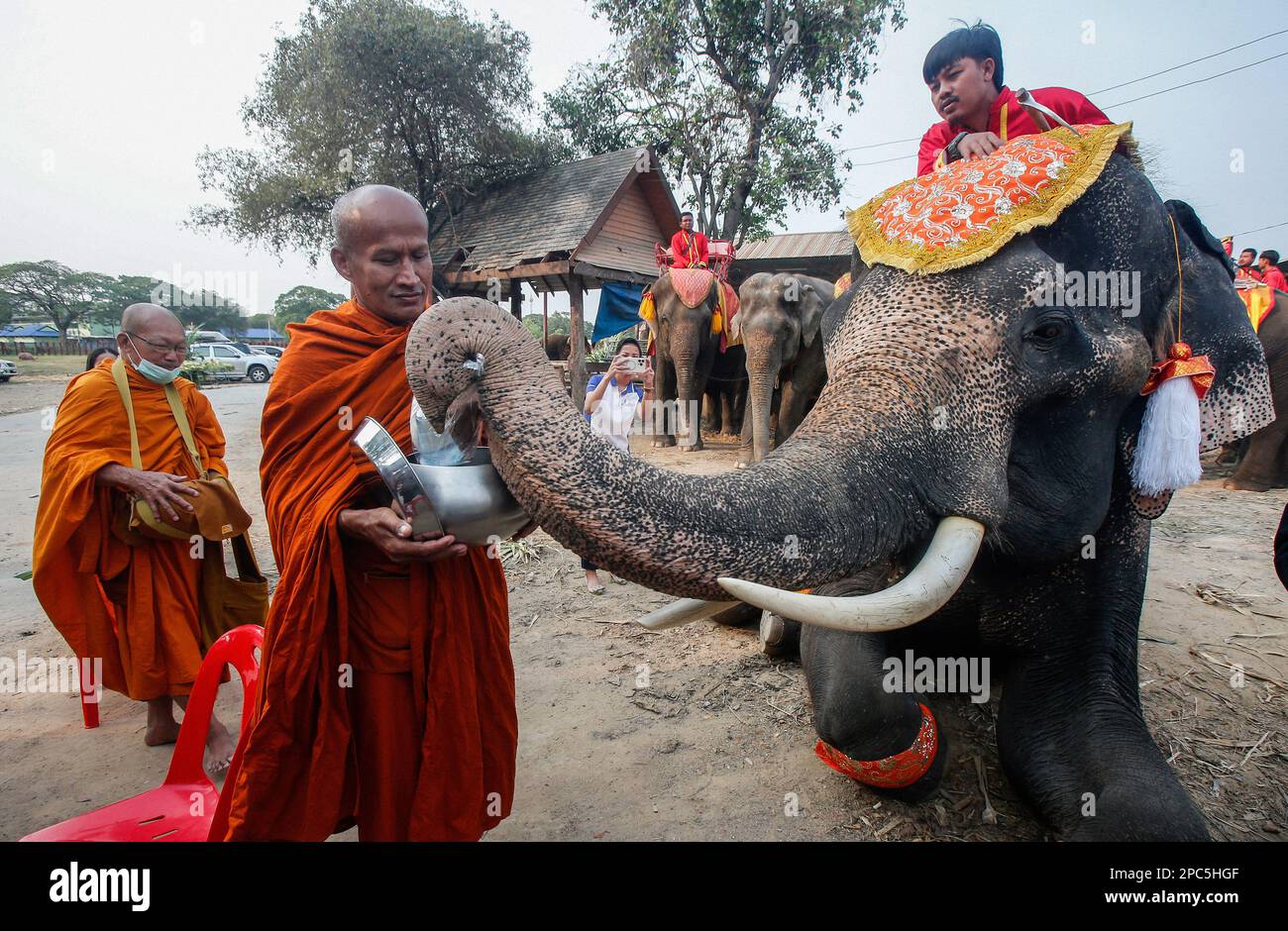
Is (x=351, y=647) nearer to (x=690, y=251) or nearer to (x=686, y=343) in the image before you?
(x=686, y=343)

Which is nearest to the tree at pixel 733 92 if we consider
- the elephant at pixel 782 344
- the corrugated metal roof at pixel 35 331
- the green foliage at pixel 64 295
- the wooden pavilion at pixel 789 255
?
the wooden pavilion at pixel 789 255

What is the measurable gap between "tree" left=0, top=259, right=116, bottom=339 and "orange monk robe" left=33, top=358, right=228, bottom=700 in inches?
2471

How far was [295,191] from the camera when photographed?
18.4m

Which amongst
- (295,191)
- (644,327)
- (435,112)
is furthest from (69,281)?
(644,327)

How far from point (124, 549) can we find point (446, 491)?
2.92m

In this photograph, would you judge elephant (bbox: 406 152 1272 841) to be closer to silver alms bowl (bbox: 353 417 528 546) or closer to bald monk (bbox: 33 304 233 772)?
silver alms bowl (bbox: 353 417 528 546)

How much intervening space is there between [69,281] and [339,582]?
70565 millimetres

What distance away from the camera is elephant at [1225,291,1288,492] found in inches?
337

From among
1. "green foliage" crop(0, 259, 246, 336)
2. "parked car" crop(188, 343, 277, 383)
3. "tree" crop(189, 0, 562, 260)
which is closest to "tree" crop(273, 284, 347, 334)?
"green foliage" crop(0, 259, 246, 336)

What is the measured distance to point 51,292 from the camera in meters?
53.7

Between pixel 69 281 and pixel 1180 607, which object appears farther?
pixel 69 281
